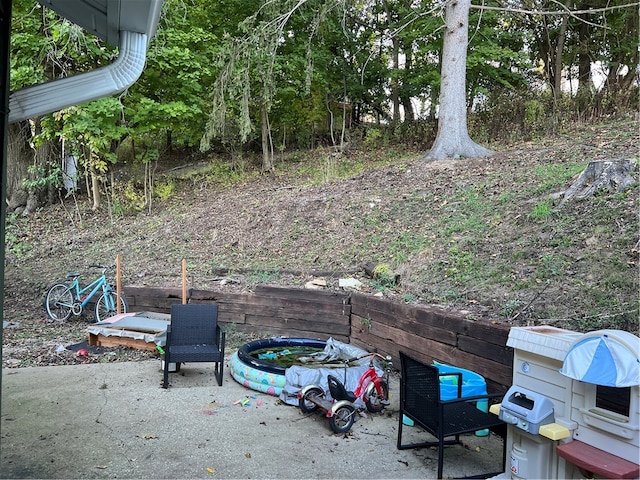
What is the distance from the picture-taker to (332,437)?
379 centimetres

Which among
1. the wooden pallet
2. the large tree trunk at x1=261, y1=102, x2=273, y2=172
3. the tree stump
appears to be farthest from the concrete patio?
the large tree trunk at x1=261, y1=102, x2=273, y2=172

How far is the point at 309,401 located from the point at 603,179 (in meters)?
4.29

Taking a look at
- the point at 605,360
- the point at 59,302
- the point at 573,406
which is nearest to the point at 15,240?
the point at 59,302

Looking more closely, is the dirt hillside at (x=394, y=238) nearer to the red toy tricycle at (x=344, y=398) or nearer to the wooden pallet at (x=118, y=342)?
the wooden pallet at (x=118, y=342)

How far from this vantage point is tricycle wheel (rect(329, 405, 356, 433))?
383 centimetres

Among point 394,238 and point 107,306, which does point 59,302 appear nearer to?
point 107,306

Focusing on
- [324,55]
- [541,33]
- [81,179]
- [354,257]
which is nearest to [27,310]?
[354,257]

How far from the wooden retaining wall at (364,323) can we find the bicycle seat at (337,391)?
0.96m

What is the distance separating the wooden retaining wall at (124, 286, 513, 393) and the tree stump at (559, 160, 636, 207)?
255 centimetres

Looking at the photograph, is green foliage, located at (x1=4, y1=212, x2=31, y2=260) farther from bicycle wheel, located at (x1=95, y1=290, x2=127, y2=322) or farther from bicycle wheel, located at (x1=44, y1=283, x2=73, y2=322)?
bicycle wheel, located at (x1=95, y1=290, x2=127, y2=322)

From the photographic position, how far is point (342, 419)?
3.90m

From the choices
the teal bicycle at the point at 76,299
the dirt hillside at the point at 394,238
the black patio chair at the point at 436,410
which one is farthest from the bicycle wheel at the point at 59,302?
the black patio chair at the point at 436,410

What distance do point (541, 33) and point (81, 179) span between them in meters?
14.5

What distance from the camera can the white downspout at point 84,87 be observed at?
3.23m
